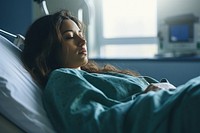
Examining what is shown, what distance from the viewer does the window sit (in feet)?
10.4

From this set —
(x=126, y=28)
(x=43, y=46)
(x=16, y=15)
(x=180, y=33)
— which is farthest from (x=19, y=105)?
(x=126, y=28)

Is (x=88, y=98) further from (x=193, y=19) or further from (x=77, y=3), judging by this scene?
(x=77, y=3)

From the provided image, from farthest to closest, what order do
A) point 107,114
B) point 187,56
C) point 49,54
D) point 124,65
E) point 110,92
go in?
point 124,65 → point 187,56 → point 49,54 → point 110,92 → point 107,114

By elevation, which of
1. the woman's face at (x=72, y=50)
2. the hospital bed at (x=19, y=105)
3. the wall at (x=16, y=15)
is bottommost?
the hospital bed at (x=19, y=105)

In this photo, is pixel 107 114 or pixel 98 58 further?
pixel 98 58

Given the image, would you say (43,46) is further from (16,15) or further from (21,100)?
(16,15)

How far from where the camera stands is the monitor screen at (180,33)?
2801 millimetres

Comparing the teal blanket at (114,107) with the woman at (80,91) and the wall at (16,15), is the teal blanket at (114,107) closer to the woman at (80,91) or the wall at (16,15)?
the woman at (80,91)

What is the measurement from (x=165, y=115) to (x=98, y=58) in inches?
87.5

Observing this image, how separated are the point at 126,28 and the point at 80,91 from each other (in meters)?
2.26

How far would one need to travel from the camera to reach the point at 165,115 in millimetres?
908

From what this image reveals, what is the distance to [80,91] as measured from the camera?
3.66 ft

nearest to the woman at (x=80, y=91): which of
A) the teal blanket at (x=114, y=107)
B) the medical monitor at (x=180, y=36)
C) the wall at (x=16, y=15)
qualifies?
the teal blanket at (x=114, y=107)

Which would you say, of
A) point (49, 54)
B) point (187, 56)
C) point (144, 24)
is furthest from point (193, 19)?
point (49, 54)
